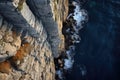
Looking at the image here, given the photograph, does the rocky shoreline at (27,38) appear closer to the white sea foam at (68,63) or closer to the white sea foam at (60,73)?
the white sea foam at (60,73)

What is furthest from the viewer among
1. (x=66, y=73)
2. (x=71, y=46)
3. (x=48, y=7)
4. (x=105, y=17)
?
(x=105, y=17)

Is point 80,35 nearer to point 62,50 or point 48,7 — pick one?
point 62,50

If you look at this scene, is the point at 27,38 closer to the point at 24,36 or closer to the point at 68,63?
the point at 24,36

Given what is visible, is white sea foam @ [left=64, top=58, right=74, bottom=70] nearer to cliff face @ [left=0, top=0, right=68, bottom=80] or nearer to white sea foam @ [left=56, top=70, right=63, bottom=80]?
white sea foam @ [left=56, top=70, right=63, bottom=80]

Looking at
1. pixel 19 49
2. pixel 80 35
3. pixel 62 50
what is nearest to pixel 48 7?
pixel 19 49

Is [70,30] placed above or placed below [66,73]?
above

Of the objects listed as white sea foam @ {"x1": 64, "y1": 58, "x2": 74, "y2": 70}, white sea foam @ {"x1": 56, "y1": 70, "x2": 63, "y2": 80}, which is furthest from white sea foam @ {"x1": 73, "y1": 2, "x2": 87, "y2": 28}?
white sea foam @ {"x1": 56, "y1": 70, "x2": 63, "y2": 80}
